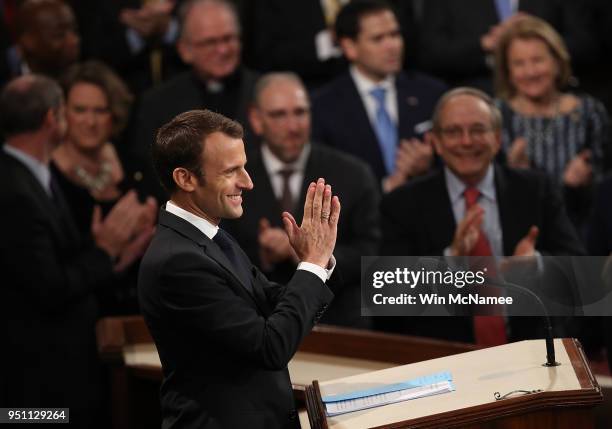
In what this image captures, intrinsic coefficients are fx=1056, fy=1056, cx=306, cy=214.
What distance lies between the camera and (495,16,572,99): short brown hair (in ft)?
15.3

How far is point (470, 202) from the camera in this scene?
3666 millimetres

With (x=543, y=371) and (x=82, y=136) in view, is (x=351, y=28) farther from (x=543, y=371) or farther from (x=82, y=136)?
(x=543, y=371)

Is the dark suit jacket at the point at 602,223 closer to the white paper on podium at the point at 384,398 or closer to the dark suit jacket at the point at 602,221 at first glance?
the dark suit jacket at the point at 602,221

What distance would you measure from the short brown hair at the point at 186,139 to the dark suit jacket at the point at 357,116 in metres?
2.49

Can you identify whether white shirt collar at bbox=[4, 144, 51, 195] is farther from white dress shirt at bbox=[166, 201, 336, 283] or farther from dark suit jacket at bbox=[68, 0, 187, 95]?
dark suit jacket at bbox=[68, 0, 187, 95]

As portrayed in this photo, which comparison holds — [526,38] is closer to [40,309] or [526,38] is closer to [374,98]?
[374,98]

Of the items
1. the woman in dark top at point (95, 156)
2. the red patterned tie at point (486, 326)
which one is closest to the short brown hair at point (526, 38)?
the red patterned tie at point (486, 326)

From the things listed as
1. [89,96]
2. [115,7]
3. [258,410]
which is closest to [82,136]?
[89,96]

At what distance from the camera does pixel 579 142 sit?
466 cm

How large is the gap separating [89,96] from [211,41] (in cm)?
69

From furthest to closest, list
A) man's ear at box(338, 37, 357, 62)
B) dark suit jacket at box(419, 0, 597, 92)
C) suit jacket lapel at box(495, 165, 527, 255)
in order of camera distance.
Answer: dark suit jacket at box(419, 0, 597, 92), man's ear at box(338, 37, 357, 62), suit jacket lapel at box(495, 165, 527, 255)

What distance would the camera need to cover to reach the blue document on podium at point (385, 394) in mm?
2330

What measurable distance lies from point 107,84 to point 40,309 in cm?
Answer: 128

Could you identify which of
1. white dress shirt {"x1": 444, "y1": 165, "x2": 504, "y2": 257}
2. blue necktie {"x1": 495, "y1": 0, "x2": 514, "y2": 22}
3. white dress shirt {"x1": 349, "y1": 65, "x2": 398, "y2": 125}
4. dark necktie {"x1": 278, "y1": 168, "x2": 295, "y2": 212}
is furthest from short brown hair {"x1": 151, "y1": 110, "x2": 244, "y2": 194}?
blue necktie {"x1": 495, "y1": 0, "x2": 514, "y2": 22}
